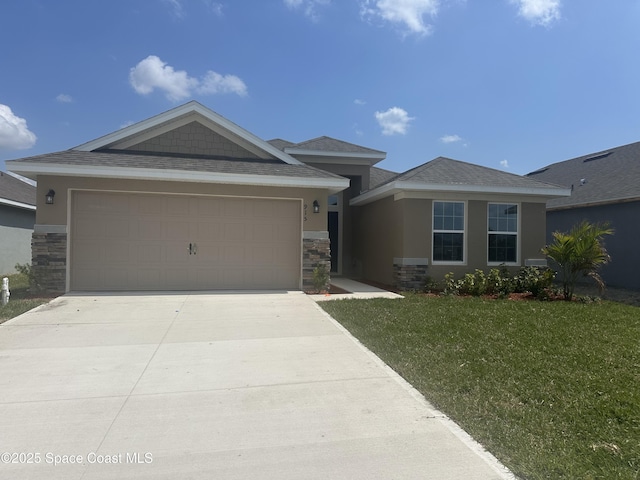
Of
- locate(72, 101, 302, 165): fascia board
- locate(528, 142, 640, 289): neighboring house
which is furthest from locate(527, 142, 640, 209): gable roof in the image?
locate(72, 101, 302, 165): fascia board

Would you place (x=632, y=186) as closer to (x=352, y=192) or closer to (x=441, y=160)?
(x=441, y=160)

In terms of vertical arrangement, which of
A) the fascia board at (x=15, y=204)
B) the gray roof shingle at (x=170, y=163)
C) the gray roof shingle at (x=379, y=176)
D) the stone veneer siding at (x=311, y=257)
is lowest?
the stone veneer siding at (x=311, y=257)

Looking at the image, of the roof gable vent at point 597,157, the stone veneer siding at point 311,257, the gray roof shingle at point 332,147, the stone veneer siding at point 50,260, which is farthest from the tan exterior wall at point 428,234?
the stone veneer siding at point 50,260

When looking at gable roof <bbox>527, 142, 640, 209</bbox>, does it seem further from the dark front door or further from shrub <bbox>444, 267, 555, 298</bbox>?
the dark front door

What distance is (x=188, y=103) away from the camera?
11.4 m

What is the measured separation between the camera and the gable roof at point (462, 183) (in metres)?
11.5

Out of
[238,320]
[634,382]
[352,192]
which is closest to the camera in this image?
[634,382]

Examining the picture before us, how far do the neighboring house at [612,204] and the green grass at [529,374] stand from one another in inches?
217

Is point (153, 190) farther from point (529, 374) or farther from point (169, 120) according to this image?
point (529, 374)

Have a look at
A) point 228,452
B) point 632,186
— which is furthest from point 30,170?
point 632,186

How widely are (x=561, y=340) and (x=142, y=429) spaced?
233 inches

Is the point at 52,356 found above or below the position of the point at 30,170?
below

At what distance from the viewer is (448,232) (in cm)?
1204

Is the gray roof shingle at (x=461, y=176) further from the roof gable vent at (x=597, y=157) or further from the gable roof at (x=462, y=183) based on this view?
the roof gable vent at (x=597, y=157)
